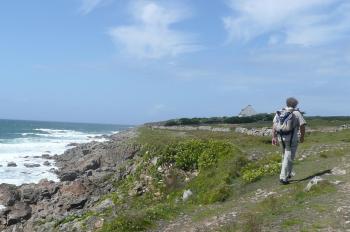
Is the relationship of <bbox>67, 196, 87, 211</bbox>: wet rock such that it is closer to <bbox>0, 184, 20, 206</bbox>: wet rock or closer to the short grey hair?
<bbox>0, 184, 20, 206</bbox>: wet rock

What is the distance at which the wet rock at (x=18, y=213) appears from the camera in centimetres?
2383

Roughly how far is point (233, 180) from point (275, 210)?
192 inches

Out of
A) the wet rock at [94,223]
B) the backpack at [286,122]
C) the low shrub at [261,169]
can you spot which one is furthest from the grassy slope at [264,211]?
the wet rock at [94,223]

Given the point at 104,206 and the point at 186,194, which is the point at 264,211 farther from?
the point at 104,206

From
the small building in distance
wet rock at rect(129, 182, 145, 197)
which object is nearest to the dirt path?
wet rock at rect(129, 182, 145, 197)

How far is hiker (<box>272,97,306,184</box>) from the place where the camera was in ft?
43.8

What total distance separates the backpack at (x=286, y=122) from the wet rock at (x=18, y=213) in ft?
51.3

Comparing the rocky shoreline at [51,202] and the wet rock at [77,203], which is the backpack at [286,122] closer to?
the rocky shoreline at [51,202]

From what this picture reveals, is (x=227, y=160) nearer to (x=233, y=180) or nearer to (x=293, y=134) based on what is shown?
(x=233, y=180)

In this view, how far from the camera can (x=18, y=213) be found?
80.4ft

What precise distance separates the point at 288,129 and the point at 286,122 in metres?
0.20

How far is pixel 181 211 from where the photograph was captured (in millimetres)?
13484

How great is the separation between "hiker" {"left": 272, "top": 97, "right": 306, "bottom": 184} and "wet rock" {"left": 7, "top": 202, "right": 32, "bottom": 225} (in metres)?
15.3

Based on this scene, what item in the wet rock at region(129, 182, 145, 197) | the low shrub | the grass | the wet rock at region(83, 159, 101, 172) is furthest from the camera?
the wet rock at region(83, 159, 101, 172)
